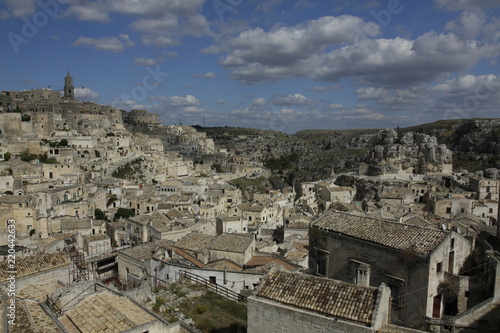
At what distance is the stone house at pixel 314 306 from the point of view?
859 cm

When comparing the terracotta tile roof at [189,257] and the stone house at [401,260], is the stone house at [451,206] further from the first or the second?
the terracotta tile roof at [189,257]

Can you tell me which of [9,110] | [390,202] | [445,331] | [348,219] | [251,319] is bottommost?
[390,202]

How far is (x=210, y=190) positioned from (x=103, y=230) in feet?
81.8

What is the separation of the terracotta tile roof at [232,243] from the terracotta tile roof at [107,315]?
9.13 meters

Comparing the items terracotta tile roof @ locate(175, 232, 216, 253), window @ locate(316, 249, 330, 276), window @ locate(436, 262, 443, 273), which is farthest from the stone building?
window @ locate(436, 262, 443, 273)

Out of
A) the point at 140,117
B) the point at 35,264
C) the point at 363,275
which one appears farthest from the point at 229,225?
the point at 140,117

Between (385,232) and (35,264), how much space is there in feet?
41.7

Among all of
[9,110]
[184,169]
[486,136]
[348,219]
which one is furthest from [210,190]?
[486,136]

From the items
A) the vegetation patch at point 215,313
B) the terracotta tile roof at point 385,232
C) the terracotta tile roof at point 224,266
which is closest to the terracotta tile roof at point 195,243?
the terracotta tile roof at point 224,266

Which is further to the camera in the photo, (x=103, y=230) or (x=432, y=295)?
(x=103, y=230)

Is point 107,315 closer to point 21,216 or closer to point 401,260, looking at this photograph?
point 401,260

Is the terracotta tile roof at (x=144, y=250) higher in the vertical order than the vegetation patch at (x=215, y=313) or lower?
lower

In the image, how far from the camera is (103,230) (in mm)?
29719

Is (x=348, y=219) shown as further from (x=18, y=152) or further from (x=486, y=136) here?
(x=486, y=136)
